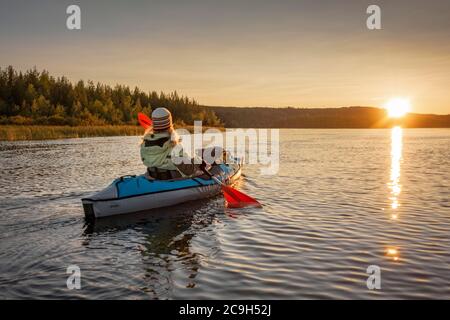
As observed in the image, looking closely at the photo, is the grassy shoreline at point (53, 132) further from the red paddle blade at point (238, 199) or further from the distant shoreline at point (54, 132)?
the red paddle blade at point (238, 199)

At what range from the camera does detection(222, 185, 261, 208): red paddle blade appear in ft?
41.3

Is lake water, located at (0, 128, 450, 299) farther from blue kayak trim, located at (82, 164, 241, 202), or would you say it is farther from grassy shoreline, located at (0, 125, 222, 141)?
grassy shoreline, located at (0, 125, 222, 141)

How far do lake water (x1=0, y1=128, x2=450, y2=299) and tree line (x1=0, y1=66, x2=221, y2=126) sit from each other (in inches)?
1957

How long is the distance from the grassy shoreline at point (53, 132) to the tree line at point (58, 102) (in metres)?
7.72

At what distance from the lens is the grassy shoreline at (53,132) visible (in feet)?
131

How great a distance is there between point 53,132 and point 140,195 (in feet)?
121

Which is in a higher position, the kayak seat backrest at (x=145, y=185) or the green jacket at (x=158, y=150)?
the green jacket at (x=158, y=150)

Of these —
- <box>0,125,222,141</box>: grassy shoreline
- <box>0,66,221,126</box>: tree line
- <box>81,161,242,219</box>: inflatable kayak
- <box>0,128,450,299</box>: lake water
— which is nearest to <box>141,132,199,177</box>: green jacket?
<box>81,161,242,219</box>: inflatable kayak

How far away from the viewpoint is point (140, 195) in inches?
447

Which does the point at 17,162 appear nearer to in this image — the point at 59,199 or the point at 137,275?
the point at 59,199
